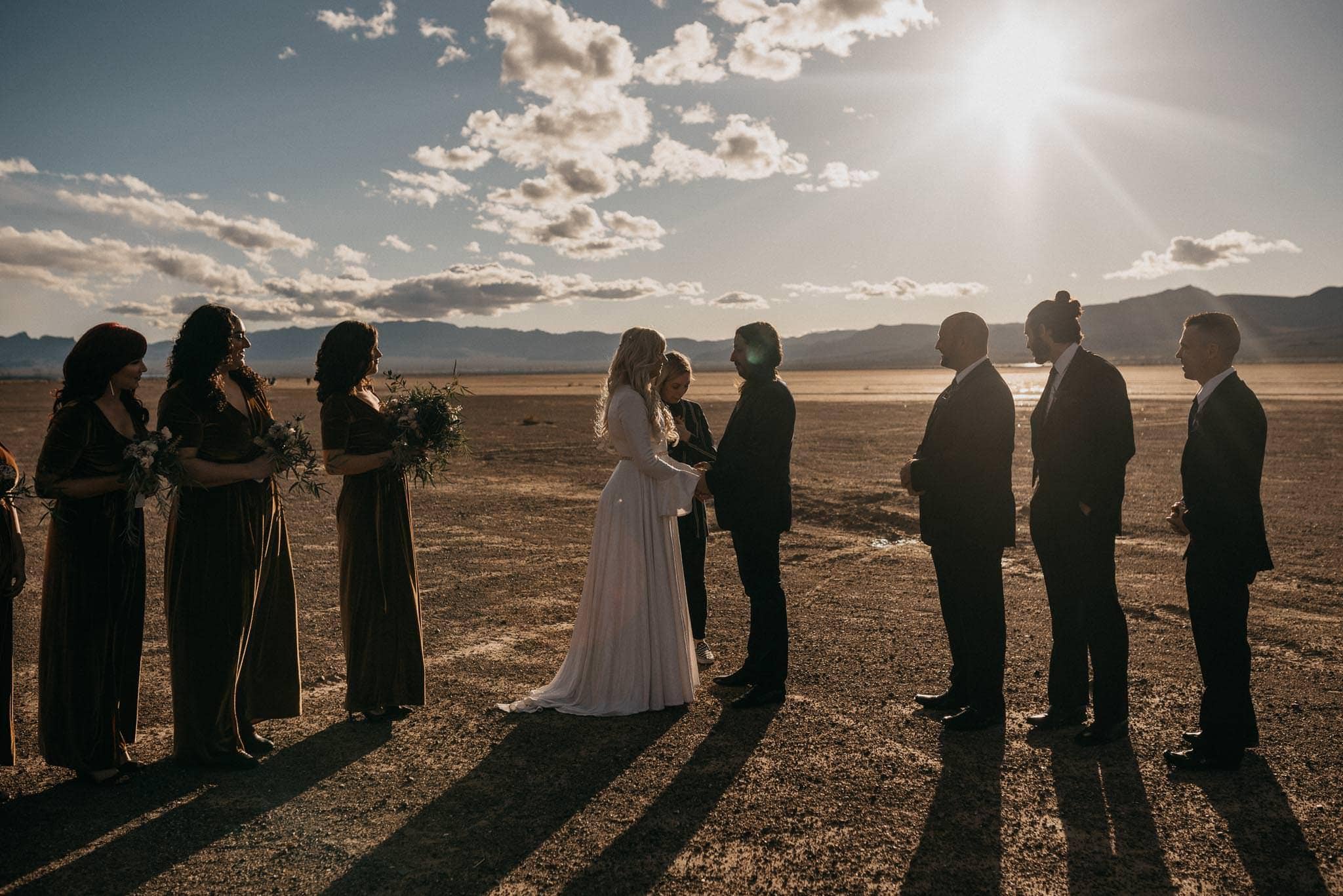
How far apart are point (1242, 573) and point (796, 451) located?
1620 cm

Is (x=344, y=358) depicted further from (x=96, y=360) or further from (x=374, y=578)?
(x=374, y=578)

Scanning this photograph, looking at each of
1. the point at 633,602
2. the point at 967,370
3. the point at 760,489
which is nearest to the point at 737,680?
the point at 633,602

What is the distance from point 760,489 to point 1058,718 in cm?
220

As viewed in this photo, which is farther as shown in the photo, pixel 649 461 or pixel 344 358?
pixel 649 461

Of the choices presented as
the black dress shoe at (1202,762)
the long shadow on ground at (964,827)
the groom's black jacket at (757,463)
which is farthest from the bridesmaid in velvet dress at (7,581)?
the black dress shoe at (1202,762)

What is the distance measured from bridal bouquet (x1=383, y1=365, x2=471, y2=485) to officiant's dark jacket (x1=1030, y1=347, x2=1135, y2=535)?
3.42 meters

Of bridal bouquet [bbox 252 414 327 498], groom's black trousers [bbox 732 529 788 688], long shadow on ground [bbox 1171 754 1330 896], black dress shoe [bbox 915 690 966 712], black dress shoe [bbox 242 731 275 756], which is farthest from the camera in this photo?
groom's black trousers [bbox 732 529 788 688]

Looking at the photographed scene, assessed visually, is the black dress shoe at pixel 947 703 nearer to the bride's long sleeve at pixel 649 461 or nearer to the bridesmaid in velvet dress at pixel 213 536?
the bride's long sleeve at pixel 649 461

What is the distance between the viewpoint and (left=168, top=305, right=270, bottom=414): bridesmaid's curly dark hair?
4160mm

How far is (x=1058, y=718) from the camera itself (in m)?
4.88

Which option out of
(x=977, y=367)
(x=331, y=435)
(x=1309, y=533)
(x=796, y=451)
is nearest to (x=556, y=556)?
(x=331, y=435)

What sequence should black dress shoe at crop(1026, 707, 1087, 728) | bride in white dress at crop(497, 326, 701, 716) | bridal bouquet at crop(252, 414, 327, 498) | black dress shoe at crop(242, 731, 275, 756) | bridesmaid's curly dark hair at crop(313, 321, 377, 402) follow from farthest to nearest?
bride in white dress at crop(497, 326, 701, 716) → black dress shoe at crop(1026, 707, 1087, 728) → bridesmaid's curly dark hair at crop(313, 321, 377, 402) → black dress shoe at crop(242, 731, 275, 756) → bridal bouquet at crop(252, 414, 327, 498)

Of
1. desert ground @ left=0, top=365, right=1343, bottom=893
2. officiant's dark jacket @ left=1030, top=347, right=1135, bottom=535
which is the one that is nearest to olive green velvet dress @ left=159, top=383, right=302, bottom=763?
desert ground @ left=0, top=365, right=1343, bottom=893

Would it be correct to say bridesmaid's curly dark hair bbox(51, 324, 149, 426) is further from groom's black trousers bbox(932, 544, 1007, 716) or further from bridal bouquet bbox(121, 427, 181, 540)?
groom's black trousers bbox(932, 544, 1007, 716)
